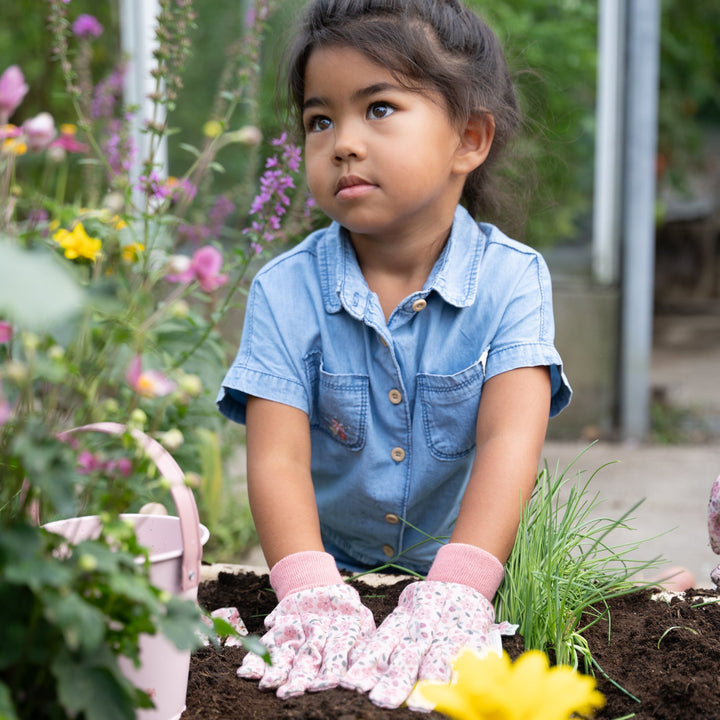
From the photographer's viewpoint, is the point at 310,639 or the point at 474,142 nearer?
the point at 310,639

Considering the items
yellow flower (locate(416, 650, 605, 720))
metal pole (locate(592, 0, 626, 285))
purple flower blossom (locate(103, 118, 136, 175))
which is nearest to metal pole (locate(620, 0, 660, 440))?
metal pole (locate(592, 0, 626, 285))

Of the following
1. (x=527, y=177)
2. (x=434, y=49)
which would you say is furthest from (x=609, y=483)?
(x=434, y=49)

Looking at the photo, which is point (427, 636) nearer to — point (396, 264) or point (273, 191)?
point (396, 264)

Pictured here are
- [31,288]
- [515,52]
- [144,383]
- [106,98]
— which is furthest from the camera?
[515,52]

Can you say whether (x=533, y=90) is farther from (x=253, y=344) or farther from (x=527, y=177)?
(x=253, y=344)

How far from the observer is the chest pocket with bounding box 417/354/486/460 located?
1630 millimetres

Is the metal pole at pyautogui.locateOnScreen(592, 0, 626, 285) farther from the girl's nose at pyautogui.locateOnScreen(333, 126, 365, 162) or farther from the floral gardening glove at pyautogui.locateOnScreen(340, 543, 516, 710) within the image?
the floral gardening glove at pyautogui.locateOnScreen(340, 543, 516, 710)

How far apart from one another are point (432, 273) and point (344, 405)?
0.95 feet

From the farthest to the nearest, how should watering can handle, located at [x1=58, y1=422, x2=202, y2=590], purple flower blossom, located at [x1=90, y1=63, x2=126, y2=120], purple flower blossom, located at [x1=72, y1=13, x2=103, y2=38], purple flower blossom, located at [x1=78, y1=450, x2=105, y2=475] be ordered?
1. purple flower blossom, located at [x1=90, y1=63, x2=126, y2=120]
2. purple flower blossom, located at [x1=72, y1=13, x2=103, y2=38]
3. watering can handle, located at [x1=58, y1=422, x2=202, y2=590]
4. purple flower blossom, located at [x1=78, y1=450, x2=105, y2=475]

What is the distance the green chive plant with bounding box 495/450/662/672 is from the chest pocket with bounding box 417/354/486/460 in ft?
0.69

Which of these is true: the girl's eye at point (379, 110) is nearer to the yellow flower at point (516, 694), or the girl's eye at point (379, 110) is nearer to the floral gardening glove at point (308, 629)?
the floral gardening glove at point (308, 629)

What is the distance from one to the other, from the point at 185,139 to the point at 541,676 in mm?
3337

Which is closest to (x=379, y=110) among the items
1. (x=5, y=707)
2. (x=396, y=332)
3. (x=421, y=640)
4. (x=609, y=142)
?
(x=396, y=332)

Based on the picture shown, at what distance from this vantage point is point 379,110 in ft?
5.16
